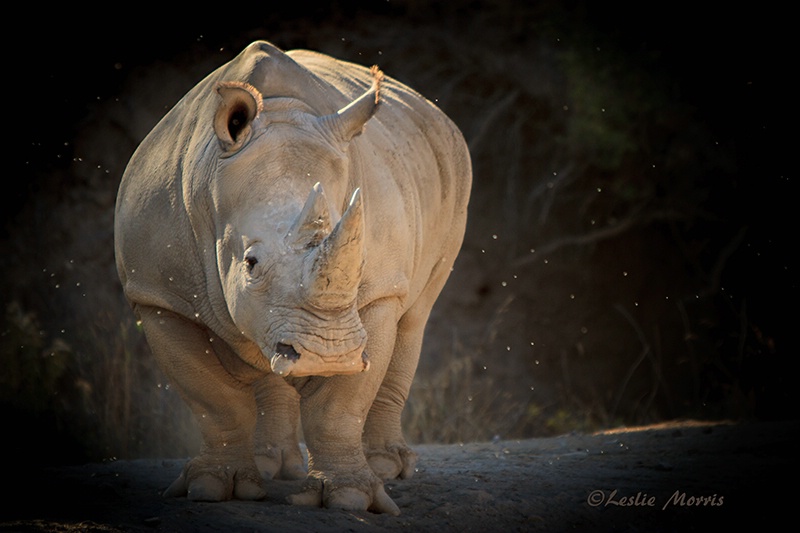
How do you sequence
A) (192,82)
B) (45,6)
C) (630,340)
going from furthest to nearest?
1. (630,340)
2. (192,82)
3. (45,6)

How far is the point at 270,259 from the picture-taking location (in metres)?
4.20

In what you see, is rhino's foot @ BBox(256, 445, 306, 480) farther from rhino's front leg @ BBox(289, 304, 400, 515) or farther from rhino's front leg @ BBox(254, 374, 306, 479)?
rhino's front leg @ BBox(289, 304, 400, 515)

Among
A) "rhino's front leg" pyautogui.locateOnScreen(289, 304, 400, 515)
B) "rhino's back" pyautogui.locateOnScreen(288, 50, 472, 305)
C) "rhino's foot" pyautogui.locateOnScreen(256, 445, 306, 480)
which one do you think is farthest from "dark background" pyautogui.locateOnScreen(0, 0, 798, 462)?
"rhino's front leg" pyautogui.locateOnScreen(289, 304, 400, 515)

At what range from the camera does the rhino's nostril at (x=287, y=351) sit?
4.09m

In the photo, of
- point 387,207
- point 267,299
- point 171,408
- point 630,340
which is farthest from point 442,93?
point 267,299

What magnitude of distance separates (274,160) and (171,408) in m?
3.80

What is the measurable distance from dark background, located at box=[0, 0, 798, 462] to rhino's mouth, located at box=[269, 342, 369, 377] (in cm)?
383

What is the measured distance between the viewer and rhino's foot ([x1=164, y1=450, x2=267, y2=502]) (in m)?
4.75

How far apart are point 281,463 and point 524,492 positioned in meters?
1.22

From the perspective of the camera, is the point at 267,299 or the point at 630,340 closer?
the point at 267,299

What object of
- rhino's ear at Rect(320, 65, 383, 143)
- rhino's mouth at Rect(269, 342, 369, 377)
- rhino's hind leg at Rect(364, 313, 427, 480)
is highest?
rhino's ear at Rect(320, 65, 383, 143)

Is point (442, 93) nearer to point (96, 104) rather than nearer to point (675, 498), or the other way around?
point (96, 104)

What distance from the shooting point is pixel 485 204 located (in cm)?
1067

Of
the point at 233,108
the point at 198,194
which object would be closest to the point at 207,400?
the point at 198,194
